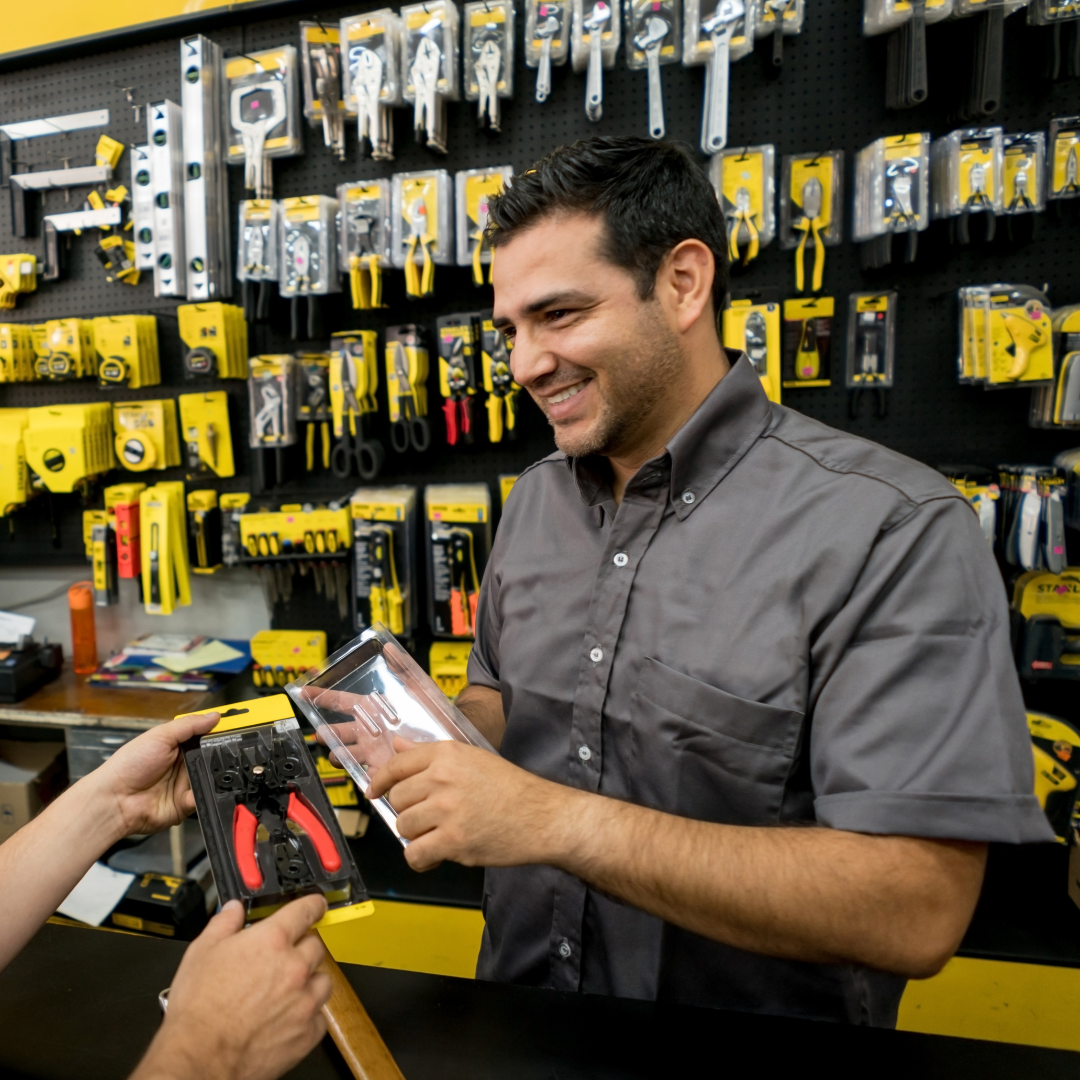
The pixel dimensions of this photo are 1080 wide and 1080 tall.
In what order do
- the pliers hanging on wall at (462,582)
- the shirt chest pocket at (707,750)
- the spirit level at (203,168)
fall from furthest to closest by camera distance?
the spirit level at (203,168)
the pliers hanging on wall at (462,582)
the shirt chest pocket at (707,750)

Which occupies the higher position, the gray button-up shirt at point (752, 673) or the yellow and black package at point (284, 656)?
the gray button-up shirt at point (752, 673)

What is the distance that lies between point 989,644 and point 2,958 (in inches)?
52.9

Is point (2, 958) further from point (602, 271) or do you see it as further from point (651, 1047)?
point (602, 271)

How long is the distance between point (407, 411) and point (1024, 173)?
1878mm

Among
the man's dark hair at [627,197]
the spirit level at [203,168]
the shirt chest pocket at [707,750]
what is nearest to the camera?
the shirt chest pocket at [707,750]

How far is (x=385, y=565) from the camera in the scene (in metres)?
2.43

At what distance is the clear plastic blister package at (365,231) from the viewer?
2.32 m

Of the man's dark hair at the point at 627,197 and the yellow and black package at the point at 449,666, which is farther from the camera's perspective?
the yellow and black package at the point at 449,666

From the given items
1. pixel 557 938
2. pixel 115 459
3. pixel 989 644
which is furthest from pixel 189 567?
pixel 989 644

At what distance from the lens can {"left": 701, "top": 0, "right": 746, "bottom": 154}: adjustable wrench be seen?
2.07m

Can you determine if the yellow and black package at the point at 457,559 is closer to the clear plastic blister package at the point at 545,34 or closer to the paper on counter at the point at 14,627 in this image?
the clear plastic blister package at the point at 545,34

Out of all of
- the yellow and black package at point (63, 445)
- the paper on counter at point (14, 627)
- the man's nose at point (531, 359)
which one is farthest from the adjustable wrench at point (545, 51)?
the paper on counter at point (14, 627)

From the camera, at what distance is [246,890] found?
33.4 inches

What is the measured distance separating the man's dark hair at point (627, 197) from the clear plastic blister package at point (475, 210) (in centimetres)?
104
